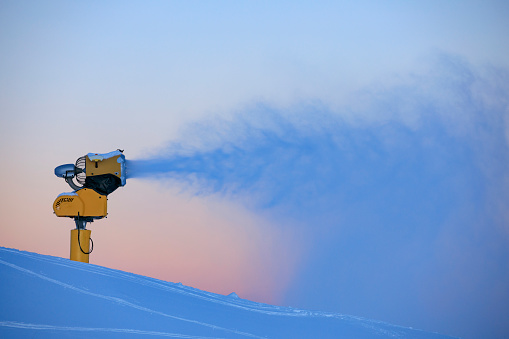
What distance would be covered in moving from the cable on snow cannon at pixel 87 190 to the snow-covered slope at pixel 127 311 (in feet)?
3.31

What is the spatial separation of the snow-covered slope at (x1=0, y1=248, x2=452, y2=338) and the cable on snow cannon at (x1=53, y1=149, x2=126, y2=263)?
1.01 metres

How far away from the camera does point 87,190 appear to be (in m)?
10.4

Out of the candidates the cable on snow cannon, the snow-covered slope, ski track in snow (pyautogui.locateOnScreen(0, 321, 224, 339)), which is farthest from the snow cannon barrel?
ski track in snow (pyautogui.locateOnScreen(0, 321, 224, 339))

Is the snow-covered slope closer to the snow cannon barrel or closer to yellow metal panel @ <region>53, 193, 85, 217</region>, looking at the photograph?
yellow metal panel @ <region>53, 193, 85, 217</region>

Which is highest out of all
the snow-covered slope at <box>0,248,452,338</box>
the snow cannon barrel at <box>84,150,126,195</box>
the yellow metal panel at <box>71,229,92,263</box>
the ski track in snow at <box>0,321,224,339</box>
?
the snow cannon barrel at <box>84,150,126,195</box>

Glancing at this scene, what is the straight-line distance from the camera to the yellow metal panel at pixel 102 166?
1042cm

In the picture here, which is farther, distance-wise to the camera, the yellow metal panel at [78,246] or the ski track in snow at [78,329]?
the yellow metal panel at [78,246]

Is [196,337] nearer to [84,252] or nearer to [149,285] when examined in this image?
[149,285]

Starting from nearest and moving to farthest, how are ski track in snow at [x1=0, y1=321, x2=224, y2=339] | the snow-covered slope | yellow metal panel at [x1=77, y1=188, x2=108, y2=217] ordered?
ski track in snow at [x1=0, y1=321, x2=224, y2=339] < the snow-covered slope < yellow metal panel at [x1=77, y1=188, x2=108, y2=217]

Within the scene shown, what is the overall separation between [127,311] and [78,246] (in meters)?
2.58

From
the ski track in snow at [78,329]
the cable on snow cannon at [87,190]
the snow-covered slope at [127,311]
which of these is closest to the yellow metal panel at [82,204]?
the cable on snow cannon at [87,190]

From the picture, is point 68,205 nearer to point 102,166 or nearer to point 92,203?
point 92,203

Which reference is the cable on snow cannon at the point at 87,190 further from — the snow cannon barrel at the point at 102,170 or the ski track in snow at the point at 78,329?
the ski track in snow at the point at 78,329

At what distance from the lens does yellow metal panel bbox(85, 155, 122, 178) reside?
10422 millimetres
